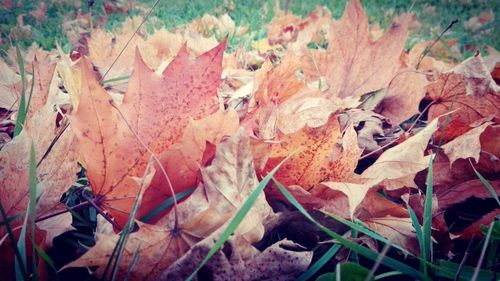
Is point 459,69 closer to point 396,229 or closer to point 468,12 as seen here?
point 396,229

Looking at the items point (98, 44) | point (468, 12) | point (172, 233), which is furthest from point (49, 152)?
point (468, 12)

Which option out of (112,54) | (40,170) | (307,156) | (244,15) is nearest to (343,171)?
(307,156)

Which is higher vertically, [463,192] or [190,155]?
[190,155]

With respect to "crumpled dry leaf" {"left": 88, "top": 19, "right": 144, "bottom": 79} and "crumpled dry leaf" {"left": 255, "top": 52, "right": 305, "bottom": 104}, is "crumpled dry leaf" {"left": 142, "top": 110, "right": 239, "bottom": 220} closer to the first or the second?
"crumpled dry leaf" {"left": 255, "top": 52, "right": 305, "bottom": 104}

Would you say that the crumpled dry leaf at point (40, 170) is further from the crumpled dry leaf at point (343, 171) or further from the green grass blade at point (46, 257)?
the crumpled dry leaf at point (343, 171)

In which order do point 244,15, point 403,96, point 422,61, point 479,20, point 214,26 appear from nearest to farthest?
1. point 403,96
2. point 422,61
3. point 214,26
4. point 479,20
5. point 244,15

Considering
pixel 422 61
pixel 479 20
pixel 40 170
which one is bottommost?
pixel 479 20

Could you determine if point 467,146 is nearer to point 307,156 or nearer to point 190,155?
point 307,156

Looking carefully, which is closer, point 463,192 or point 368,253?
point 368,253
